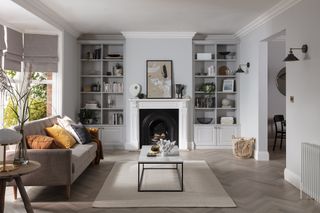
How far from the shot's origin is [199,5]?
5270 mm

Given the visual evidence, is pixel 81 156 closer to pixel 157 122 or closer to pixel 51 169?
pixel 51 169

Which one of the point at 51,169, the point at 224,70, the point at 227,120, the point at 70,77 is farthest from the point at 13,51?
the point at 227,120

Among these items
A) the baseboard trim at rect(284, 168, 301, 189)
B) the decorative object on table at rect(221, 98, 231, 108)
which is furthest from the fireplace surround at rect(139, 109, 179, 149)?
the baseboard trim at rect(284, 168, 301, 189)

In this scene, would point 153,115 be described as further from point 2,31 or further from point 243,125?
point 2,31

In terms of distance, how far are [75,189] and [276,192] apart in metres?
2.68

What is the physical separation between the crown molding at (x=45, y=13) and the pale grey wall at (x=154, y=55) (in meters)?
1.46

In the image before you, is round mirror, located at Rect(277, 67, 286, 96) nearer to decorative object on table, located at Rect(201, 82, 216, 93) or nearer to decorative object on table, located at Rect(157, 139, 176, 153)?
decorative object on table, located at Rect(201, 82, 216, 93)

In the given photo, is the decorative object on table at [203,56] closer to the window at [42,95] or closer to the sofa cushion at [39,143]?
the window at [42,95]

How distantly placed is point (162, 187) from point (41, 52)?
3.62 metres

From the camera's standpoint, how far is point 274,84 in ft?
27.9

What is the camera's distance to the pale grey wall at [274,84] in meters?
8.43

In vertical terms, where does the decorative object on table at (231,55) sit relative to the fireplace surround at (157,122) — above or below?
above

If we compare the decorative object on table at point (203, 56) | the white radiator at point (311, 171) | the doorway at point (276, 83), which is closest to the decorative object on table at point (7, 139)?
the white radiator at point (311, 171)

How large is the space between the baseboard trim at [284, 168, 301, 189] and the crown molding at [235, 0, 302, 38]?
8.04ft
